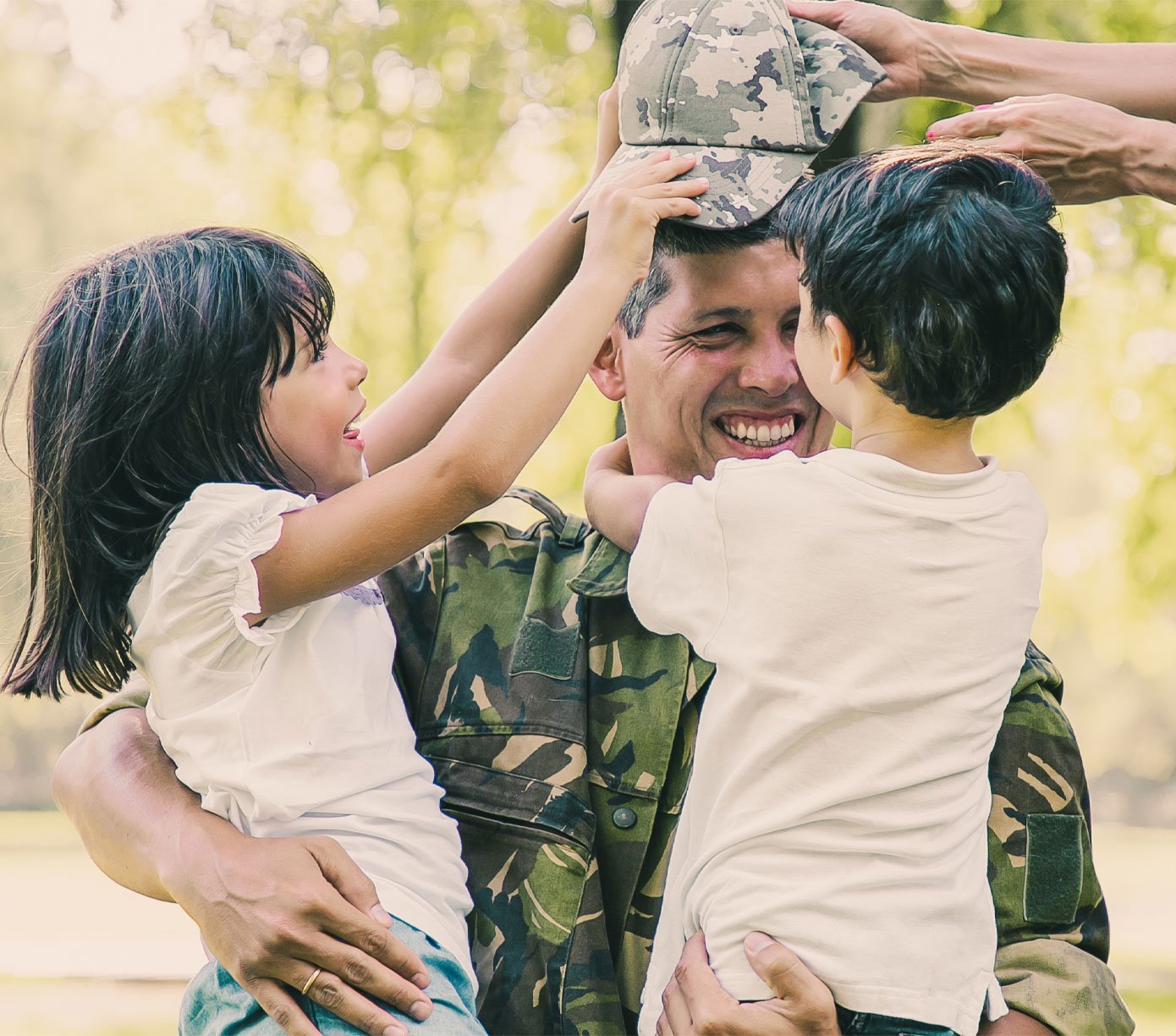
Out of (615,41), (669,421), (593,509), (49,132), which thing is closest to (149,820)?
(593,509)

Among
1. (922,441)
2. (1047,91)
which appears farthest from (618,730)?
(1047,91)

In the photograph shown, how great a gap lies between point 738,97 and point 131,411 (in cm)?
120

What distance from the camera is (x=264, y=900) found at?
212cm

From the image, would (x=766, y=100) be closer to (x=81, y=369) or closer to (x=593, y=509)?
(x=593, y=509)

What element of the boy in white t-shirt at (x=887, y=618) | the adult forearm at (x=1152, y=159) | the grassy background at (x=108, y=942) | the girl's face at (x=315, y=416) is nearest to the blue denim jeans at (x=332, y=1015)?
the boy in white t-shirt at (x=887, y=618)

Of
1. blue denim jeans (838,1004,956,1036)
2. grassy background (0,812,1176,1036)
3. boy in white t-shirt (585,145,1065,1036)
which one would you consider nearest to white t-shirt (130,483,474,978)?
boy in white t-shirt (585,145,1065,1036)

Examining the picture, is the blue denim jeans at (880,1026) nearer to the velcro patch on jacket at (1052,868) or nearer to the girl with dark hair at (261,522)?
the velcro patch on jacket at (1052,868)

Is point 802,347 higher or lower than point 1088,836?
higher

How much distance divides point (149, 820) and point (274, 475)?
2.05 ft

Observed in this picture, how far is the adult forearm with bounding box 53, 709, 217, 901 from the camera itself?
233cm

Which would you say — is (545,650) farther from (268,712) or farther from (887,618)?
(887,618)

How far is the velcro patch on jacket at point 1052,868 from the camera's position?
2.29 m

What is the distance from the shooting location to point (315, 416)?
92.3 inches

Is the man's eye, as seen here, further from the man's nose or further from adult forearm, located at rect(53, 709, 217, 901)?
adult forearm, located at rect(53, 709, 217, 901)
